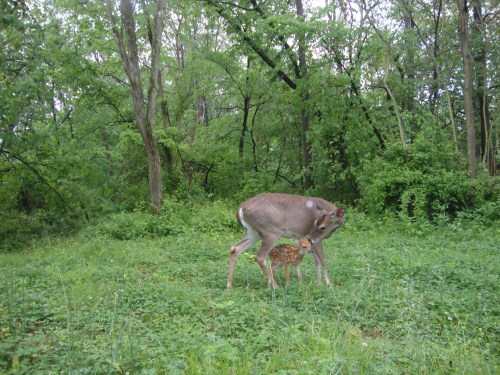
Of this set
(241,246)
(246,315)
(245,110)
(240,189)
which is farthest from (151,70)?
(246,315)

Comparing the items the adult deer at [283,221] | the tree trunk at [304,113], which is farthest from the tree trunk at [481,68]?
the adult deer at [283,221]

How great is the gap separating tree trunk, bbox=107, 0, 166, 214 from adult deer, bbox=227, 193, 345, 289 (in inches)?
281

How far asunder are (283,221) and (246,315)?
2571 millimetres

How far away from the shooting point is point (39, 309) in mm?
5562

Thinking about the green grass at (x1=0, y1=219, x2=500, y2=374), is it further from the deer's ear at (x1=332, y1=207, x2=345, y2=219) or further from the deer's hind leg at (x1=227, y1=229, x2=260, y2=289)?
the deer's ear at (x1=332, y1=207, x2=345, y2=219)

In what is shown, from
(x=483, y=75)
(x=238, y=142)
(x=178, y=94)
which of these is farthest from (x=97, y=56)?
(x=483, y=75)

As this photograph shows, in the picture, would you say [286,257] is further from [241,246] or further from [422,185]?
→ [422,185]

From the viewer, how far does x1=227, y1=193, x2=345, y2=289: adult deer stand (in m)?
7.52

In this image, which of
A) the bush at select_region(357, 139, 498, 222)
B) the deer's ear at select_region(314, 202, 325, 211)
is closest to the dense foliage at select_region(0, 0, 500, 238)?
the bush at select_region(357, 139, 498, 222)

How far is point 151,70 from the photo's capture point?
1403 cm

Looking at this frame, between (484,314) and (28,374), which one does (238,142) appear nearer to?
(484,314)

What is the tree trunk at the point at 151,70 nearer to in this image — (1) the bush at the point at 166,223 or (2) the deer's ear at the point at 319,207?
(1) the bush at the point at 166,223

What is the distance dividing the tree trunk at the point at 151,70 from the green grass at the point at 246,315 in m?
4.96

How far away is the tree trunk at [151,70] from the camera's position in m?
13.6
